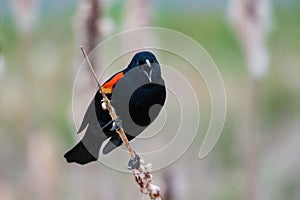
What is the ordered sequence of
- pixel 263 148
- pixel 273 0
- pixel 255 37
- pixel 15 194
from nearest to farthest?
1. pixel 255 37
2. pixel 15 194
3. pixel 263 148
4. pixel 273 0

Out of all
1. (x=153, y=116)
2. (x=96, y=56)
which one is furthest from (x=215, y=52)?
(x=153, y=116)

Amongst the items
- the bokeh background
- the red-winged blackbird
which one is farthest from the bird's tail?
the bokeh background

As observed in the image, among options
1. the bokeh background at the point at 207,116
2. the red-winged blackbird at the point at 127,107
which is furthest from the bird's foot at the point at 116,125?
the bokeh background at the point at 207,116

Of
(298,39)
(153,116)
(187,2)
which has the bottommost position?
(153,116)

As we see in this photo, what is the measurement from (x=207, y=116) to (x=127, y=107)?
2.98 ft

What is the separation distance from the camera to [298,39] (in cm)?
168

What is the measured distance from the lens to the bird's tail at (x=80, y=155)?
1.73 ft

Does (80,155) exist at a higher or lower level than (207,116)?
lower

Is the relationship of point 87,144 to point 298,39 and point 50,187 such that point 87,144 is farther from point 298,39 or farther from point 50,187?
point 298,39

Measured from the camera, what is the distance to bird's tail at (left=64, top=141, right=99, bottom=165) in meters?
0.53

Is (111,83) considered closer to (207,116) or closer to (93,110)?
(93,110)

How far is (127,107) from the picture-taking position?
1.76 feet

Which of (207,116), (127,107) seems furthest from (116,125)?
(207,116)

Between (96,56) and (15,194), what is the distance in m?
0.53
